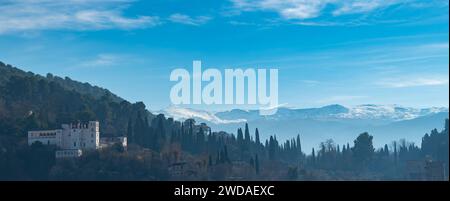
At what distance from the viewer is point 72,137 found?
4288 cm

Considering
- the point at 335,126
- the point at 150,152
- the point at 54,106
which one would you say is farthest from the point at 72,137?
the point at 335,126

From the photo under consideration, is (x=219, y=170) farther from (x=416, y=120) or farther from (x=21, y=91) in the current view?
(x=416, y=120)

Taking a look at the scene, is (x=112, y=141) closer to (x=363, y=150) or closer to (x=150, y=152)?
(x=150, y=152)

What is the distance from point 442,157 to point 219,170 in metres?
17.5

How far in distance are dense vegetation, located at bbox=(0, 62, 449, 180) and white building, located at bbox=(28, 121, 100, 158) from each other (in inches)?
33.7

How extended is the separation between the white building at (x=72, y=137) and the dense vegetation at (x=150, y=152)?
0.86 meters

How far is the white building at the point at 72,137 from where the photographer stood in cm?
4231

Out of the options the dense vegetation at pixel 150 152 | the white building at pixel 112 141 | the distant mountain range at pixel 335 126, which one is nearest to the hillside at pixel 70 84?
the dense vegetation at pixel 150 152

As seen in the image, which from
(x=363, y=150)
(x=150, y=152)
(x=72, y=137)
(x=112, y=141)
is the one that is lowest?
(x=150, y=152)

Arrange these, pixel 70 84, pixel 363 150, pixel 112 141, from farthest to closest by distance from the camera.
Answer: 1. pixel 70 84
2. pixel 363 150
3. pixel 112 141

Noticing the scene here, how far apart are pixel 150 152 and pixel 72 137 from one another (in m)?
4.35

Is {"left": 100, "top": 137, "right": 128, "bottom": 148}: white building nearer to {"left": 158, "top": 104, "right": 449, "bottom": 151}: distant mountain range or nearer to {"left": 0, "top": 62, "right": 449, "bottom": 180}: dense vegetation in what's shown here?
{"left": 0, "top": 62, "right": 449, "bottom": 180}: dense vegetation
